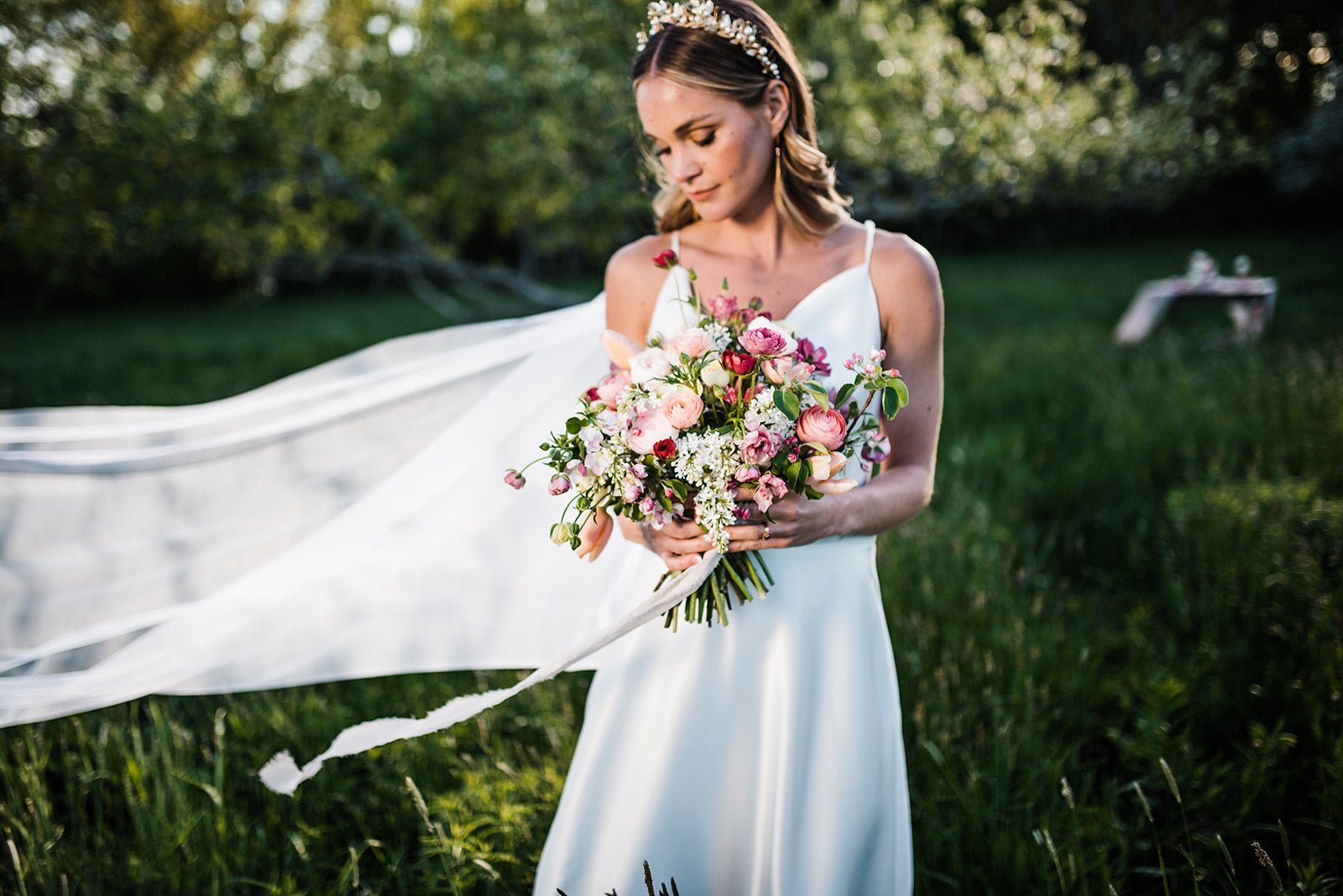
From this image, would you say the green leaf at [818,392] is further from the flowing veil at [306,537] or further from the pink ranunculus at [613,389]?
the flowing veil at [306,537]

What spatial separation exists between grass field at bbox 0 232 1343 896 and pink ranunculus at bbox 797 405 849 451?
1.20 meters

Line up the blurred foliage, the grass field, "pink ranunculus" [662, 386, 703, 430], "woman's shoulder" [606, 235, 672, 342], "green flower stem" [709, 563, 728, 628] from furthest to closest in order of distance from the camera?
the blurred foliage → the grass field → "woman's shoulder" [606, 235, 672, 342] → "green flower stem" [709, 563, 728, 628] → "pink ranunculus" [662, 386, 703, 430]

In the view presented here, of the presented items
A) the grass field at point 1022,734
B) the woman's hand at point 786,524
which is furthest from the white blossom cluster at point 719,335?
the grass field at point 1022,734

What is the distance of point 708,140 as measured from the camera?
2.20 m

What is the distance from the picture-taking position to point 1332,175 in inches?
398

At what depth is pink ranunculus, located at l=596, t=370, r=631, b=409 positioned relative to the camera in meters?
1.88

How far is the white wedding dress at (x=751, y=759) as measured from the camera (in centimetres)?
208

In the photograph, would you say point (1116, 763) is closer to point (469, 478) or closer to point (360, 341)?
point (469, 478)

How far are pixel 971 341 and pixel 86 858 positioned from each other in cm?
951

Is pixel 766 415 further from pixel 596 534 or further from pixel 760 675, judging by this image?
pixel 760 675

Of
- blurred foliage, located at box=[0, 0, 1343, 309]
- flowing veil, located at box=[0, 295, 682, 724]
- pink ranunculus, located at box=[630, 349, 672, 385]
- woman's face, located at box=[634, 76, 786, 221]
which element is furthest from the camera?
blurred foliage, located at box=[0, 0, 1343, 309]

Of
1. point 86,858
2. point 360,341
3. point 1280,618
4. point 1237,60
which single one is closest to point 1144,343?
point 1237,60

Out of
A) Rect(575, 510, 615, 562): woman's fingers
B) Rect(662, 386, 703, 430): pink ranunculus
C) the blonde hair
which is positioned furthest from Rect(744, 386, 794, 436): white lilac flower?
the blonde hair

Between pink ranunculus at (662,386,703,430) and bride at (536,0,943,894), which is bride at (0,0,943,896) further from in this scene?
pink ranunculus at (662,386,703,430)
